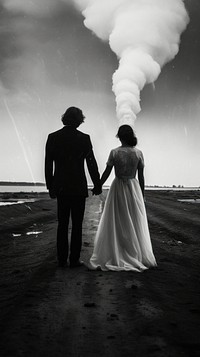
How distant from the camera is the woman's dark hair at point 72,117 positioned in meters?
5.98

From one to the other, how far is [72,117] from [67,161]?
733mm

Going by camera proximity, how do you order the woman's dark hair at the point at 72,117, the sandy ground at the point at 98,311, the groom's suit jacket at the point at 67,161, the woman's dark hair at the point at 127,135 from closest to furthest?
1. the sandy ground at the point at 98,311
2. the groom's suit jacket at the point at 67,161
3. the woman's dark hair at the point at 72,117
4. the woman's dark hair at the point at 127,135

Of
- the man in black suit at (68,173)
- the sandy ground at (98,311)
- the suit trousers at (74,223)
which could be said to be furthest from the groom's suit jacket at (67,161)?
the sandy ground at (98,311)

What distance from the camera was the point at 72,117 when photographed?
598 centimetres

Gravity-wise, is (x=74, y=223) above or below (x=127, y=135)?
below

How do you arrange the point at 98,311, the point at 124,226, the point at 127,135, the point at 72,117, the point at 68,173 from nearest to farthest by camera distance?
1. the point at 98,311
2. the point at 68,173
3. the point at 72,117
4. the point at 124,226
5. the point at 127,135

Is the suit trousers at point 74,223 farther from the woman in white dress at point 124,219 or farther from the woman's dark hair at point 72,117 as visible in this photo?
the woman's dark hair at point 72,117

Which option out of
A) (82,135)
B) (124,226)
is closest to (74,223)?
(124,226)

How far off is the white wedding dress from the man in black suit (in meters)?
0.43

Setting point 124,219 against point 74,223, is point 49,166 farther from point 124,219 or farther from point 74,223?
point 124,219

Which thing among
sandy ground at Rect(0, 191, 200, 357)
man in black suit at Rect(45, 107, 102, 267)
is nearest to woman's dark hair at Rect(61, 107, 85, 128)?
man in black suit at Rect(45, 107, 102, 267)

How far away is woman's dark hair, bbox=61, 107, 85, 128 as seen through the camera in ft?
19.6

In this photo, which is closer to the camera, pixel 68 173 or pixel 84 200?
pixel 68 173

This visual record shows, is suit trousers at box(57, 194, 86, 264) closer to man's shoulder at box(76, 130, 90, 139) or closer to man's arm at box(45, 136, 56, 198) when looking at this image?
man's arm at box(45, 136, 56, 198)
